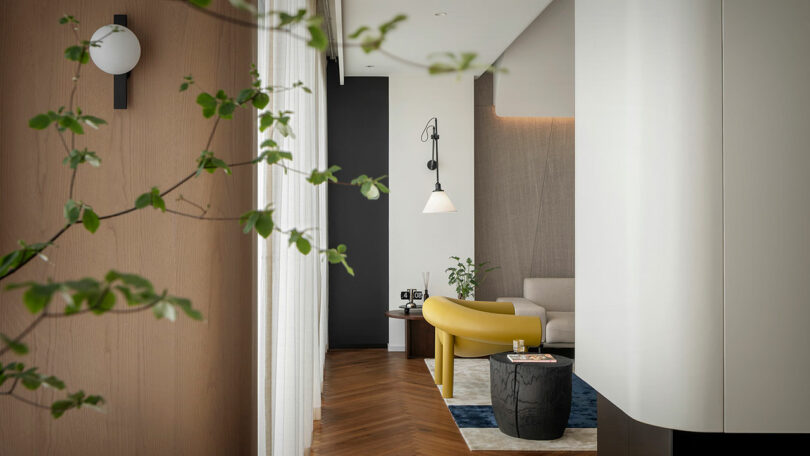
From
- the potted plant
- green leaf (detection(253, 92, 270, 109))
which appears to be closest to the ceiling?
the potted plant

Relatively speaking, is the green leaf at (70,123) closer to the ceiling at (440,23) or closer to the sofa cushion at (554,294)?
the ceiling at (440,23)

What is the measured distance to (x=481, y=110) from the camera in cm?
666

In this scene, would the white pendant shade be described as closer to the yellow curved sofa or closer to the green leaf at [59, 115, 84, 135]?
the yellow curved sofa

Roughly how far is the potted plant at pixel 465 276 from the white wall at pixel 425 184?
114 mm

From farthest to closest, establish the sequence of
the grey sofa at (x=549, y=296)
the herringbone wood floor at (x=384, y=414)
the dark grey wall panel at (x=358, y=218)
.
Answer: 1. the dark grey wall panel at (x=358, y=218)
2. the grey sofa at (x=549, y=296)
3. the herringbone wood floor at (x=384, y=414)

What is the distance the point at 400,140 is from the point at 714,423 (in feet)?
16.5

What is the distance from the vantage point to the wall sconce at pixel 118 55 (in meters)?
1.97

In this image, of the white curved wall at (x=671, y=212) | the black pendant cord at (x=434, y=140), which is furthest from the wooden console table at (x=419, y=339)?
the white curved wall at (x=671, y=212)

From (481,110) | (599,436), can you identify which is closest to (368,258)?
(481,110)

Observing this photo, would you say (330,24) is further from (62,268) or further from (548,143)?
(62,268)

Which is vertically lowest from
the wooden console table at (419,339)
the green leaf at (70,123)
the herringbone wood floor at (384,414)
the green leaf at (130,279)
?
the herringbone wood floor at (384,414)

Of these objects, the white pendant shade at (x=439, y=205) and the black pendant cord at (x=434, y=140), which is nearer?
the white pendant shade at (x=439, y=205)

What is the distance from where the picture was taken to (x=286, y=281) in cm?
245

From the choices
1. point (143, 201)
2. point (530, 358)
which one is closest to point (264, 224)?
point (143, 201)
